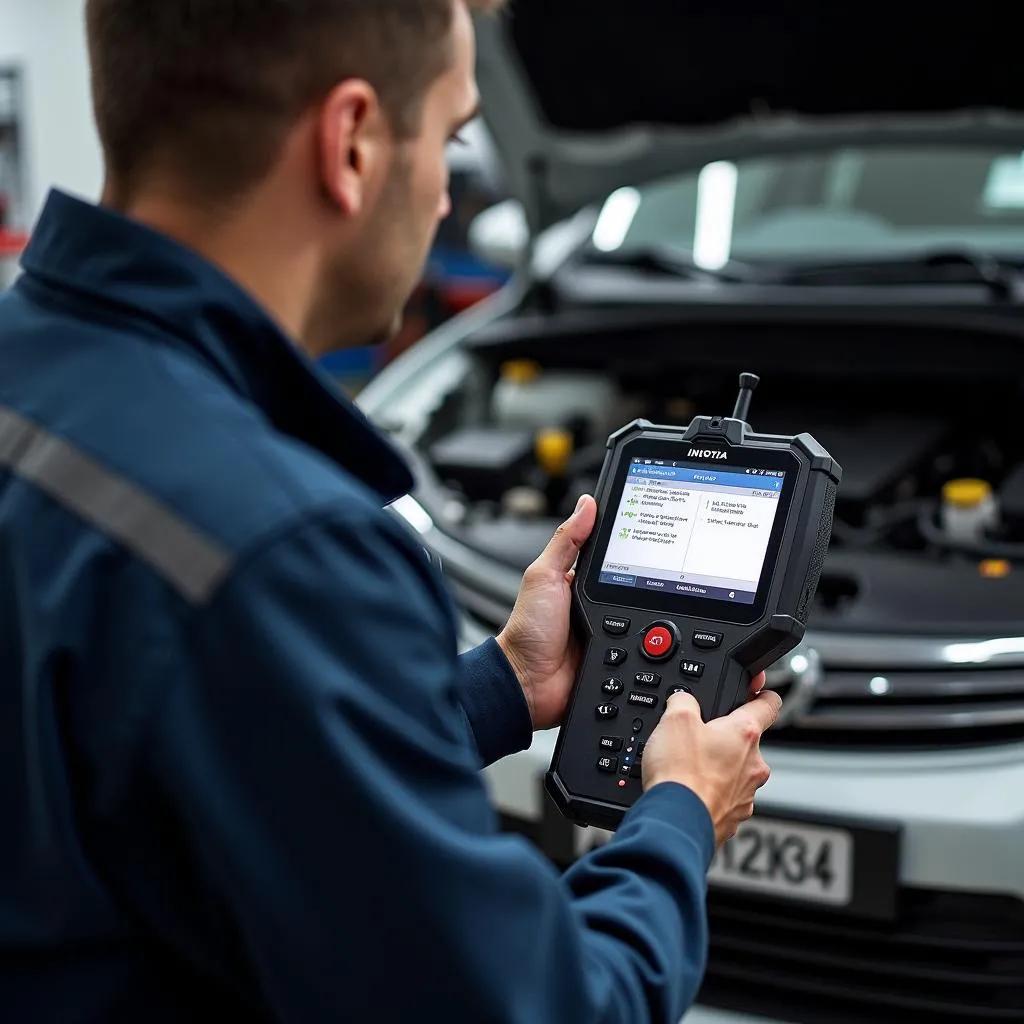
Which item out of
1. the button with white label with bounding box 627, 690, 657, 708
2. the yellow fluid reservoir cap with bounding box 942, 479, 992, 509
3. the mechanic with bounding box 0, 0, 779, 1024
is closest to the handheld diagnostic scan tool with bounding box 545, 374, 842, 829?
the button with white label with bounding box 627, 690, 657, 708

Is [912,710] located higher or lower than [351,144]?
lower

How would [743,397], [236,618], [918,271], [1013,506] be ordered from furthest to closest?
[918,271] → [1013,506] → [743,397] → [236,618]

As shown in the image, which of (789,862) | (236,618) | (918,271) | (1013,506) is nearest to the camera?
(236,618)

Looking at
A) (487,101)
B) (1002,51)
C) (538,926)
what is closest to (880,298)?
(1002,51)

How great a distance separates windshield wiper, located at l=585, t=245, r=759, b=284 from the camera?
7.81 ft

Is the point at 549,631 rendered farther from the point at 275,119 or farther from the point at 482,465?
the point at 482,465

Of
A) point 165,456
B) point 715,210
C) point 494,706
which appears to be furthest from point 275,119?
point 715,210

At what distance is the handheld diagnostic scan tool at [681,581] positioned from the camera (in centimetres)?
92

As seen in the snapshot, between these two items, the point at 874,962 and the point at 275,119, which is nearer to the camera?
the point at 275,119

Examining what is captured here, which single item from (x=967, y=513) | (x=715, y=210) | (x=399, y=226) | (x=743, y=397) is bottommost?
(x=967, y=513)

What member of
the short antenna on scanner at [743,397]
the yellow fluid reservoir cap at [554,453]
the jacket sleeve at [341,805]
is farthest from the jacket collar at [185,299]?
the yellow fluid reservoir cap at [554,453]

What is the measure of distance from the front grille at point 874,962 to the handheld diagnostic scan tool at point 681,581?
0.62 metres

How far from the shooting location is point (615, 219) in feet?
8.70

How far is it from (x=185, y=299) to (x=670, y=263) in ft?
6.24
